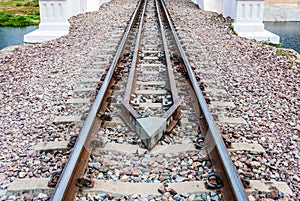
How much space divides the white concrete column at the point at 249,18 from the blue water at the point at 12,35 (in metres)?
4.95

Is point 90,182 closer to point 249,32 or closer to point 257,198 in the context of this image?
point 257,198

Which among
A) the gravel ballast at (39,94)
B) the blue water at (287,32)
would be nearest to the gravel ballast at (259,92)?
the gravel ballast at (39,94)

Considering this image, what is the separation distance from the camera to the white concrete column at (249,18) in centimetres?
890

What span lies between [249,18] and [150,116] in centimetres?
644

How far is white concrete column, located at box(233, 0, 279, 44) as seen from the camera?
8.90 metres

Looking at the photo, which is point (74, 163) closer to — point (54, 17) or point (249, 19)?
point (54, 17)

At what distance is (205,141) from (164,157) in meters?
0.37

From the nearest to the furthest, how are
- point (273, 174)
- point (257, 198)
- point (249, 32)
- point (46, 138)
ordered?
point (257, 198) → point (273, 174) → point (46, 138) → point (249, 32)

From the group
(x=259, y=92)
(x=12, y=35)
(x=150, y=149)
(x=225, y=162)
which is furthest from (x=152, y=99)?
(x=12, y=35)

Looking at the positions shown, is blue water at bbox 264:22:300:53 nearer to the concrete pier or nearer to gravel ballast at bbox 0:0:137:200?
the concrete pier

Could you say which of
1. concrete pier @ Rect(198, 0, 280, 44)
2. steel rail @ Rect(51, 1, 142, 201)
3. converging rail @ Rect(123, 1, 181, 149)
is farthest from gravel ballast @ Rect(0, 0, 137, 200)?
concrete pier @ Rect(198, 0, 280, 44)

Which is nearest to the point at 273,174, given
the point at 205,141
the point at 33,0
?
the point at 205,141

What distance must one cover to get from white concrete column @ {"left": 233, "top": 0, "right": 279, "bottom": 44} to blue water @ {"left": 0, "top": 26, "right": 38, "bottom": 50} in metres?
4.95

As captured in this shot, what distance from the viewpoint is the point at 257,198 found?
2.38 m
